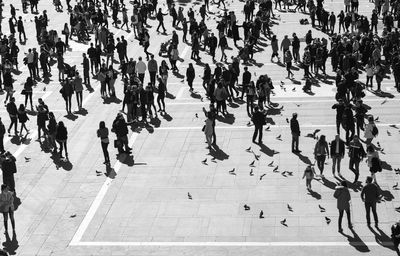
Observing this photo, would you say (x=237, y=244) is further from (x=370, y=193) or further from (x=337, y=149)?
(x=337, y=149)

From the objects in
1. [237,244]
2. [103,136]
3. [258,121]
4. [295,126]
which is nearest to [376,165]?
[295,126]

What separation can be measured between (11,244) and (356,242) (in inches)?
349

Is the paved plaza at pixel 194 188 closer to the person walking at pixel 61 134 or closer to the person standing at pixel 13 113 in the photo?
the person standing at pixel 13 113

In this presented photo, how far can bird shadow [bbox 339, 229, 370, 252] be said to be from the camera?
19664 millimetres

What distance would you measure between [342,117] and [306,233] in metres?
7.04

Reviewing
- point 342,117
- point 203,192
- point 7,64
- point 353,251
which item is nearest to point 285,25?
point 7,64

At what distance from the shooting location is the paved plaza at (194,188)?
67.9 ft

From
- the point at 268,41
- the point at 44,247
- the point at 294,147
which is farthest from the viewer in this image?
the point at 268,41

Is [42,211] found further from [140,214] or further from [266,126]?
[266,126]

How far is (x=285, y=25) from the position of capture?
46.5m

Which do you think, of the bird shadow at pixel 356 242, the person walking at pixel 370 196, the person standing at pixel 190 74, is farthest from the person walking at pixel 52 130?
the person walking at pixel 370 196

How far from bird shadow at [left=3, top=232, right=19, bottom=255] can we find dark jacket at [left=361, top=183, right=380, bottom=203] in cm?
904

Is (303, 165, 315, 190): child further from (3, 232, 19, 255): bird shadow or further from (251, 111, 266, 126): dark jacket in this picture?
(3, 232, 19, 255): bird shadow

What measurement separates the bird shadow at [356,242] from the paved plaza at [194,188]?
Answer: 0.05m
